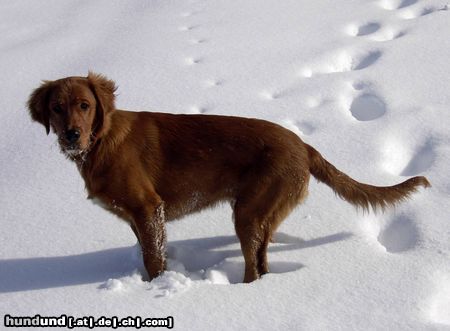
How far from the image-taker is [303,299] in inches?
103

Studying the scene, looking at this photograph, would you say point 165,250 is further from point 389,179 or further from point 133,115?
point 389,179

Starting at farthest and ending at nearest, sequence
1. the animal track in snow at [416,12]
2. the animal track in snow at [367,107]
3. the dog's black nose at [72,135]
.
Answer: the animal track in snow at [416,12], the animal track in snow at [367,107], the dog's black nose at [72,135]

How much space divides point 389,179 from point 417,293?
1307 millimetres

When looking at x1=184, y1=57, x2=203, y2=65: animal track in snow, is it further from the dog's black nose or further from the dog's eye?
the dog's black nose

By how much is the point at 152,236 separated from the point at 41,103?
1.06m

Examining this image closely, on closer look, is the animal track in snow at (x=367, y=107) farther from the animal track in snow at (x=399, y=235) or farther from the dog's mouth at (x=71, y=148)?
the dog's mouth at (x=71, y=148)

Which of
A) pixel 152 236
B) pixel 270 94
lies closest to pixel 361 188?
pixel 152 236

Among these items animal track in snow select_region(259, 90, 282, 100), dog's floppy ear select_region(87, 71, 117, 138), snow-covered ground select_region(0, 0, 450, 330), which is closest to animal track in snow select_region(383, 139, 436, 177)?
snow-covered ground select_region(0, 0, 450, 330)

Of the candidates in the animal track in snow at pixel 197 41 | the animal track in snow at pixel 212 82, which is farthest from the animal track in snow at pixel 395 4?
the animal track in snow at pixel 212 82

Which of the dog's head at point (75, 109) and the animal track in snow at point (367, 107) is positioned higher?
the dog's head at point (75, 109)

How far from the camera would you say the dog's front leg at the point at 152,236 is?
9.97 ft

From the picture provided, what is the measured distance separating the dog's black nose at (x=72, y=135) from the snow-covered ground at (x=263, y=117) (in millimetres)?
768

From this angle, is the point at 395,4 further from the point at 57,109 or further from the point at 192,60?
the point at 57,109

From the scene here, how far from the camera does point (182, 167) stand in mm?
3211
